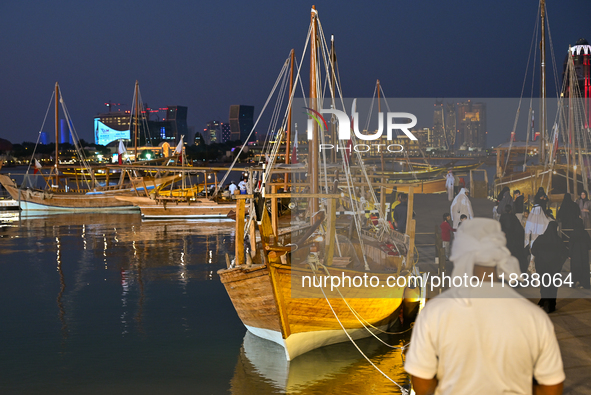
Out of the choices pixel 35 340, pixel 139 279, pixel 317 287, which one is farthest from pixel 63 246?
pixel 317 287

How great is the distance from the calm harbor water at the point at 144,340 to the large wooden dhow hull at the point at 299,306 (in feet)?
1.06

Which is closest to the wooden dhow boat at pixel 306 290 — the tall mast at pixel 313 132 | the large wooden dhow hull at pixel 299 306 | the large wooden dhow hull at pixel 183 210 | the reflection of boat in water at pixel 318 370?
the large wooden dhow hull at pixel 299 306

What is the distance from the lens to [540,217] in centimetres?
1009

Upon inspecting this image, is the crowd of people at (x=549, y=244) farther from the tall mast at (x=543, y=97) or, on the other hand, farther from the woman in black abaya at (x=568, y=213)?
the tall mast at (x=543, y=97)

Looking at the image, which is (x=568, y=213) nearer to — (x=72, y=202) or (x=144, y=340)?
(x=144, y=340)

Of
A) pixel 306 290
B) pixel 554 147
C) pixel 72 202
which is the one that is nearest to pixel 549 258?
pixel 306 290

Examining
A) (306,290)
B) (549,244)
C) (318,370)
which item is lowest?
(318,370)

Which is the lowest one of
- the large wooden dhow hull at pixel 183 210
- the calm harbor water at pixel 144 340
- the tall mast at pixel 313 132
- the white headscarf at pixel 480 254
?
the calm harbor water at pixel 144 340

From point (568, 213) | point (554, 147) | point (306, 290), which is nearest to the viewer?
point (306, 290)

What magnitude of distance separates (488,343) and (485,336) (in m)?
0.03

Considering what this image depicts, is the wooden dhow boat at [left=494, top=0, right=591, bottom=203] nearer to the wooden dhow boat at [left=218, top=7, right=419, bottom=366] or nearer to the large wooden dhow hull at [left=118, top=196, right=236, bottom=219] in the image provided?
the wooden dhow boat at [left=218, top=7, right=419, bottom=366]

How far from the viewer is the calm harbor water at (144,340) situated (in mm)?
8398

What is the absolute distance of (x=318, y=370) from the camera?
873 centimetres

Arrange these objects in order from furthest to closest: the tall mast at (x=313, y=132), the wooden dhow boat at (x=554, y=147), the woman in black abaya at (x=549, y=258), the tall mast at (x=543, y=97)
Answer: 1. the tall mast at (x=543, y=97)
2. the wooden dhow boat at (x=554, y=147)
3. the tall mast at (x=313, y=132)
4. the woman in black abaya at (x=549, y=258)
